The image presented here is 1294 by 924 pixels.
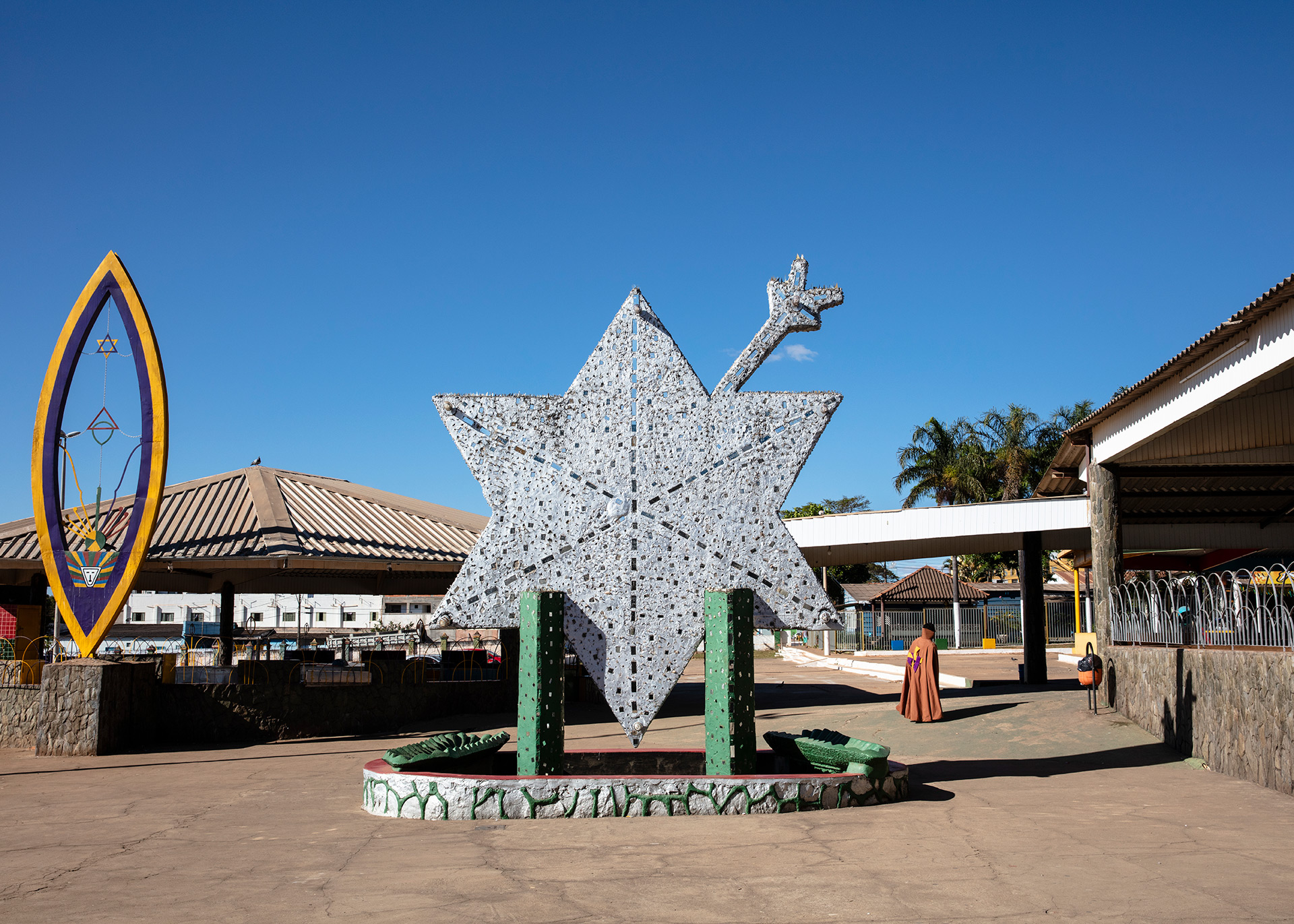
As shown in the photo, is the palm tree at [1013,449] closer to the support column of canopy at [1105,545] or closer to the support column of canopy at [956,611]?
the support column of canopy at [956,611]

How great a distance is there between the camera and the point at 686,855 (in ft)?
21.6

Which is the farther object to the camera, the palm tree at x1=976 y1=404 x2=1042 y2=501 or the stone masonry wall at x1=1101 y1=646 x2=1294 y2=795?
the palm tree at x1=976 y1=404 x2=1042 y2=501

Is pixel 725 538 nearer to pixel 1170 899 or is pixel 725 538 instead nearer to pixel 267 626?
pixel 1170 899

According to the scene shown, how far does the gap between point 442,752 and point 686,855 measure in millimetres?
3366

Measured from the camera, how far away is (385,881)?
19.5 feet

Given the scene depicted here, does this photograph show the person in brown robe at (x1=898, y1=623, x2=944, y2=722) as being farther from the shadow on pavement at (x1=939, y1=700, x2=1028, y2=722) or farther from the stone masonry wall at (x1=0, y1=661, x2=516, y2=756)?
the stone masonry wall at (x1=0, y1=661, x2=516, y2=756)

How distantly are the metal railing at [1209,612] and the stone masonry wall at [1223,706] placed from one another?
0.23 m

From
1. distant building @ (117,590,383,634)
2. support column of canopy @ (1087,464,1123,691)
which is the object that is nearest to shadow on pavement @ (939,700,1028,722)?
support column of canopy @ (1087,464,1123,691)

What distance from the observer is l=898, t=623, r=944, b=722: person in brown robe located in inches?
562

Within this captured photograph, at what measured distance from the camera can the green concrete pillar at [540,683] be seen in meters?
8.41

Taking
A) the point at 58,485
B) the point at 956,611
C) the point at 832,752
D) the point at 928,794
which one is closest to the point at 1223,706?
the point at 928,794

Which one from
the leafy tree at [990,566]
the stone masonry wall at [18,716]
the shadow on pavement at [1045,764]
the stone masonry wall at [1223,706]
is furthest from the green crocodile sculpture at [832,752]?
the leafy tree at [990,566]

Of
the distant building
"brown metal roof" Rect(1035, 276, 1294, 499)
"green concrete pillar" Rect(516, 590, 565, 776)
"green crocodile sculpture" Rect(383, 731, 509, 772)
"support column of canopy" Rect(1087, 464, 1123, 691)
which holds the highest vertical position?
"brown metal roof" Rect(1035, 276, 1294, 499)

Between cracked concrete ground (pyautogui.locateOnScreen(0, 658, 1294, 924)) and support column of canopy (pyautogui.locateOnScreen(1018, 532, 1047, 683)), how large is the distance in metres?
8.86
